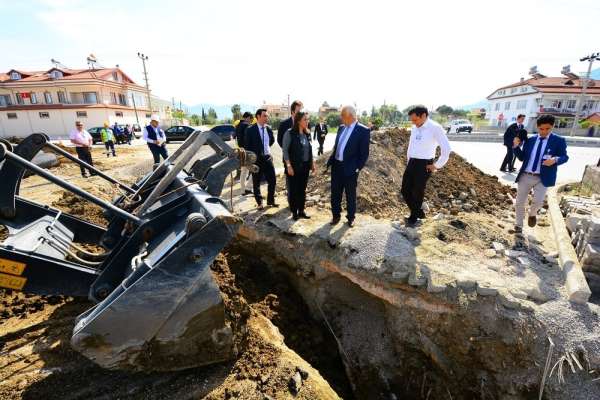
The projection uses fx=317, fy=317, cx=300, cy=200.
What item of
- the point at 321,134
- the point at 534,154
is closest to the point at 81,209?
the point at 534,154

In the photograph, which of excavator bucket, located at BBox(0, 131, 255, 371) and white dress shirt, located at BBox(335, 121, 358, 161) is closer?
excavator bucket, located at BBox(0, 131, 255, 371)

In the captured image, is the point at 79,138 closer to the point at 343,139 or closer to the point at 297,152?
the point at 297,152

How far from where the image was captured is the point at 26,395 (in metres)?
2.16

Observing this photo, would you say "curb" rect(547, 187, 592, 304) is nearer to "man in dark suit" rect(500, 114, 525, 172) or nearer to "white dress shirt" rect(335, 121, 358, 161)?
"white dress shirt" rect(335, 121, 358, 161)

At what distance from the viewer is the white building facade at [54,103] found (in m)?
31.2

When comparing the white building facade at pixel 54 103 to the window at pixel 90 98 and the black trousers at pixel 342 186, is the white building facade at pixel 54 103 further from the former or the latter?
the black trousers at pixel 342 186

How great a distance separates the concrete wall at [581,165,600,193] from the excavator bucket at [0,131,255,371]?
6.83m

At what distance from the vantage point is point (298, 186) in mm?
4625

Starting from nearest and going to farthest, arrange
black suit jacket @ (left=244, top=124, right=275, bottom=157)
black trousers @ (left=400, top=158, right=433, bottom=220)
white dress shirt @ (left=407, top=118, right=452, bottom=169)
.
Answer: white dress shirt @ (left=407, top=118, right=452, bottom=169), black trousers @ (left=400, top=158, right=433, bottom=220), black suit jacket @ (left=244, top=124, right=275, bottom=157)

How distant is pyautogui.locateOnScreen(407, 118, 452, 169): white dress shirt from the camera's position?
387 cm

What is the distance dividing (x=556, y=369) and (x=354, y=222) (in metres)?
2.63

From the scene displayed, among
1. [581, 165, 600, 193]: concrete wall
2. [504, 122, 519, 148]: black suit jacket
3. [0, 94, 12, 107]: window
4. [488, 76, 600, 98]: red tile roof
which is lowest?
[581, 165, 600, 193]: concrete wall

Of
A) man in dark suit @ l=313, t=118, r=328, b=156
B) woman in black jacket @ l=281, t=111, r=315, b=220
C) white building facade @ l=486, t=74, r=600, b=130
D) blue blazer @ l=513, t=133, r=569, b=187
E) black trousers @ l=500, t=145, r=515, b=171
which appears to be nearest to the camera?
blue blazer @ l=513, t=133, r=569, b=187

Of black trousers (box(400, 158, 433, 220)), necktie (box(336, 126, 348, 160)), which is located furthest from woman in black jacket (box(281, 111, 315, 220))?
black trousers (box(400, 158, 433, 220))
